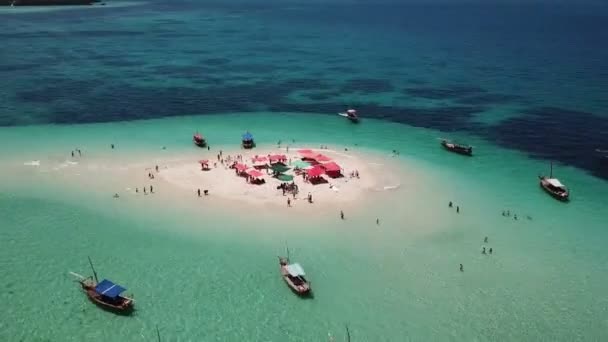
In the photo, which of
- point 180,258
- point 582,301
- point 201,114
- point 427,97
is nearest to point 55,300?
point 180,258

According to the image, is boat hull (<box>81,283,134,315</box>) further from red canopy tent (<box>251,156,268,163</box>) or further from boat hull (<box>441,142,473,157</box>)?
boat hull (<box>441,142,473,157</box>)

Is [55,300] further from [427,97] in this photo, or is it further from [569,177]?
[427,97]

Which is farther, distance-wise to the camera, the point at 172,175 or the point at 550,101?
the point at 550,101

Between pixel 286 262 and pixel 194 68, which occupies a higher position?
pixel 194 68

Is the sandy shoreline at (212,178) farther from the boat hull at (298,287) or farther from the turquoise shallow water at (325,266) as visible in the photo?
the boat hull at (298,287)

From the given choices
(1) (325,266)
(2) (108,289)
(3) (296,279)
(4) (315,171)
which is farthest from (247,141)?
(2) (108,289)

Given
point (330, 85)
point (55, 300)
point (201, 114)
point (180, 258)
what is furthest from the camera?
point (330, 85)
